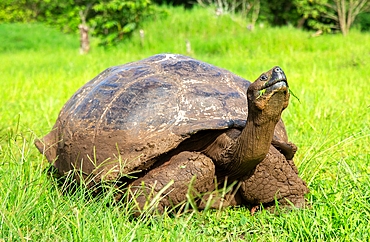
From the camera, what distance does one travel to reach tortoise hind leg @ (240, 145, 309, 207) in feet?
8.63

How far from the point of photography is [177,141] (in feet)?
8.19

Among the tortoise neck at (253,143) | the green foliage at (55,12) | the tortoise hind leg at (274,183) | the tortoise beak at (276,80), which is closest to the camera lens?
the tortoise beak at (276,80)

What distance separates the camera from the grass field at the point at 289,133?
211 cm

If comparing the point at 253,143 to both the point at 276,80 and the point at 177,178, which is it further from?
the point at 177,178

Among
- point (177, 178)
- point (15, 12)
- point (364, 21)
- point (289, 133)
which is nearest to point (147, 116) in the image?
point (177, 178)

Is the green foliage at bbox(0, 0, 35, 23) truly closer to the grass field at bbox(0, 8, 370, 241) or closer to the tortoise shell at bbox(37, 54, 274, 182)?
the grass field at bbox(0, 8, 370, 241)

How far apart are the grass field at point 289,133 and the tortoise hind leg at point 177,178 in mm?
114

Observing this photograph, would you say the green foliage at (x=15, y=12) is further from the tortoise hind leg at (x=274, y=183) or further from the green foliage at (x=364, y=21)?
the tortoise hind leg at (x=274, y=183)

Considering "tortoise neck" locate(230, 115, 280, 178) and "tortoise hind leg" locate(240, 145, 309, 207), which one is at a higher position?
"tortoise neck" locate(230, 115, 280, 178)

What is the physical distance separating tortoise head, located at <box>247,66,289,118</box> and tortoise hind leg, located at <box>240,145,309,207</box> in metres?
0.53

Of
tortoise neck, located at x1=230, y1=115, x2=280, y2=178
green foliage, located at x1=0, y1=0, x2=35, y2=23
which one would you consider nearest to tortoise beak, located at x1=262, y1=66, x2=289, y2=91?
tortoise neck, located at x1=230, y1=115, x2=280, y2=178

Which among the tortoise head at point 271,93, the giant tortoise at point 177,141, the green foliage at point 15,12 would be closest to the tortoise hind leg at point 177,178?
the giant tortoise at point 177,141

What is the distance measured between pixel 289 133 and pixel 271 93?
2024mm

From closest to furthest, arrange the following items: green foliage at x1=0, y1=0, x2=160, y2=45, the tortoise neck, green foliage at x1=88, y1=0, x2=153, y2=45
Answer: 1. the tortoise neck
2. green foliage at x1=88, y1=0, x2=153, y2=45
3. green foliage at x1=0, y1=0, x2=160, y2=45
